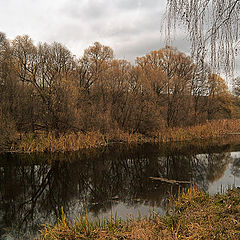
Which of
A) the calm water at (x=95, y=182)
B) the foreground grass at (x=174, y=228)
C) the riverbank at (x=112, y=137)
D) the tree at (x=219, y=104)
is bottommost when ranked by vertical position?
the calm water at (x=95, y=182)

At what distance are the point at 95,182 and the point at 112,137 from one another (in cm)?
1003

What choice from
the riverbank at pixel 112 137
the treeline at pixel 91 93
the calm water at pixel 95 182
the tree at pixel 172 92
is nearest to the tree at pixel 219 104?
the treeline at pixel 91 93

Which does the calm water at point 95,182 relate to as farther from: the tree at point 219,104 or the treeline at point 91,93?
the tree at point 219,104

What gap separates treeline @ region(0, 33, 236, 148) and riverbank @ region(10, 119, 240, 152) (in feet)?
1.73

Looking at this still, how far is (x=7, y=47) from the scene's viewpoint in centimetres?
1567

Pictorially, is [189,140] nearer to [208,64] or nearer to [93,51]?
[93,51]

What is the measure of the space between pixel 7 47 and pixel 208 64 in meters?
16.8

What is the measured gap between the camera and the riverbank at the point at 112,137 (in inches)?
545

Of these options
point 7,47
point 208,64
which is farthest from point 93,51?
point 208,64

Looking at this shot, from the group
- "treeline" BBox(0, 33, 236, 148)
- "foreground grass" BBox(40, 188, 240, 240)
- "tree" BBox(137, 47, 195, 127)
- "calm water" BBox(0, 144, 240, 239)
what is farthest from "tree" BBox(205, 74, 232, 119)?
"foreground grass" BBox(40, 188, 240, 240)

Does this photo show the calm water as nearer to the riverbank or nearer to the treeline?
the riverbank

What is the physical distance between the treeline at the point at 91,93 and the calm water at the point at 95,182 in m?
3.25

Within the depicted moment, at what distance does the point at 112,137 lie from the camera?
58.7 ft

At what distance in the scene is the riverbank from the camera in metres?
13.8
